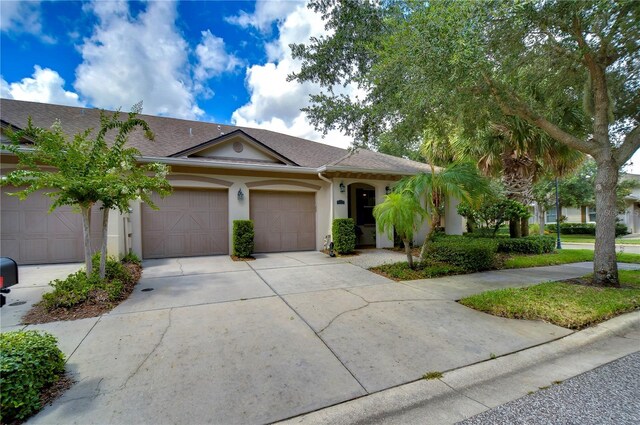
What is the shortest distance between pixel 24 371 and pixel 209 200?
322 inches

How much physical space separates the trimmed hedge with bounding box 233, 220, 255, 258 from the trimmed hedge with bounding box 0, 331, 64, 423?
6444 millimetres

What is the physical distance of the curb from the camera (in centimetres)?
238

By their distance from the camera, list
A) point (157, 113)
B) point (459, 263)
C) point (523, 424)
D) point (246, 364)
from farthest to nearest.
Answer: point (157, 113) < point (459, 263) < point (246, 364) < point (523, 424)

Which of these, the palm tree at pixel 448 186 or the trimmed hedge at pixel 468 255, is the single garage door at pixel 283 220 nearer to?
the palm tree at pixel 448 186

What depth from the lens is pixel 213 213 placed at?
1023 centimetres

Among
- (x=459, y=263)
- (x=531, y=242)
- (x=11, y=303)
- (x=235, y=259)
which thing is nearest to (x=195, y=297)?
(x=11, y=303)

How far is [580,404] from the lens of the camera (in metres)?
2.53

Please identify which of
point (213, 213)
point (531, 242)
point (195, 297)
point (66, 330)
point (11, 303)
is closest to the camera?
point (66, 330)

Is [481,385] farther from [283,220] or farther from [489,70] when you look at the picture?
[283,220]

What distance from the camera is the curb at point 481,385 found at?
2.38 meters

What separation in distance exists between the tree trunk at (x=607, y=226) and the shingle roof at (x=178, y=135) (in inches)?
246

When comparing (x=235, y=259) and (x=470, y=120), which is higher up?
(x=470, y=120)

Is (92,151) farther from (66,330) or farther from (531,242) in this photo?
(531,242)

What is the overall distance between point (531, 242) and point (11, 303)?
14993mm
